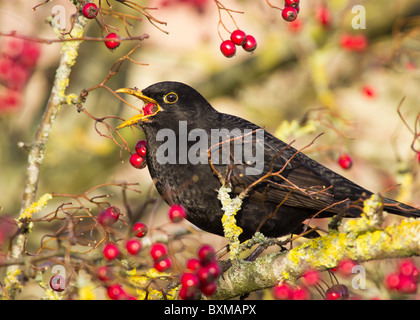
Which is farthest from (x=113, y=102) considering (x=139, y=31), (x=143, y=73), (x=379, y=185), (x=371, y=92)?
(x=379, y=185)

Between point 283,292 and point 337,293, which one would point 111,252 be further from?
point 283,292

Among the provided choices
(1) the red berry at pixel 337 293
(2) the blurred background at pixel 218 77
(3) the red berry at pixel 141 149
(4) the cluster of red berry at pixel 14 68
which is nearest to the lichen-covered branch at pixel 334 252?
(1) the red berry at pixel 337 293

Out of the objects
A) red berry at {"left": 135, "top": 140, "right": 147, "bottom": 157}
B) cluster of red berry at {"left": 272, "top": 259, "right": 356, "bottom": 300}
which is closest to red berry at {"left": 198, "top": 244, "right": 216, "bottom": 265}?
cluster of red berry at {"left": 272, "top": 259, "right": 356, "bottom": 300}

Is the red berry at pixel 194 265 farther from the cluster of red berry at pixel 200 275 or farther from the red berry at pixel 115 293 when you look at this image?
the red berry at pixel 115 293

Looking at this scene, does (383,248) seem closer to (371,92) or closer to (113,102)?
(371,92)

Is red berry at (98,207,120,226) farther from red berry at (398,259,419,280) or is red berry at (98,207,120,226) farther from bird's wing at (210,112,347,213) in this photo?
red berry at (398,259,419,280)

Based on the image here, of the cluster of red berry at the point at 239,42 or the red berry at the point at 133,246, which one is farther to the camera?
the cluster of red berry at the point at 239,42
